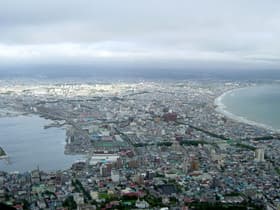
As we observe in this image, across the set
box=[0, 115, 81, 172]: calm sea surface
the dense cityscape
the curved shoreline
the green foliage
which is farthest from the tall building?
the green foliage

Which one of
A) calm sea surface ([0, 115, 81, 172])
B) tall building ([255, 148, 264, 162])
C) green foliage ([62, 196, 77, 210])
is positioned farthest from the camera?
tall building ([255, 148, 264, 162])

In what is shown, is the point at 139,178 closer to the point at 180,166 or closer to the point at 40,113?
the point at 180,166

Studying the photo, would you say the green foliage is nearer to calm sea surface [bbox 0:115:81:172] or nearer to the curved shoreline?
calm sea surface [bbox 0:115:81:172]

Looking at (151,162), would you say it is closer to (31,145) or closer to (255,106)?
(31,145)

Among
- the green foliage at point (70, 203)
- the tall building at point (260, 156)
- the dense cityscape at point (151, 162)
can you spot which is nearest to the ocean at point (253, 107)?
the dense cityscape at point (151, 162)

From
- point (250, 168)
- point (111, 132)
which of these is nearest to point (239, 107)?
point (111, 132)

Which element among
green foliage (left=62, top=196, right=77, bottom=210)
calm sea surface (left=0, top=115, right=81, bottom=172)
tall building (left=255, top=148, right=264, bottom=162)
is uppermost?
tall building (left=255, top=148, right=264, bottom=162)

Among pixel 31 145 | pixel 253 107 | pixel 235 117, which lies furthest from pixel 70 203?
pixel 253 107
